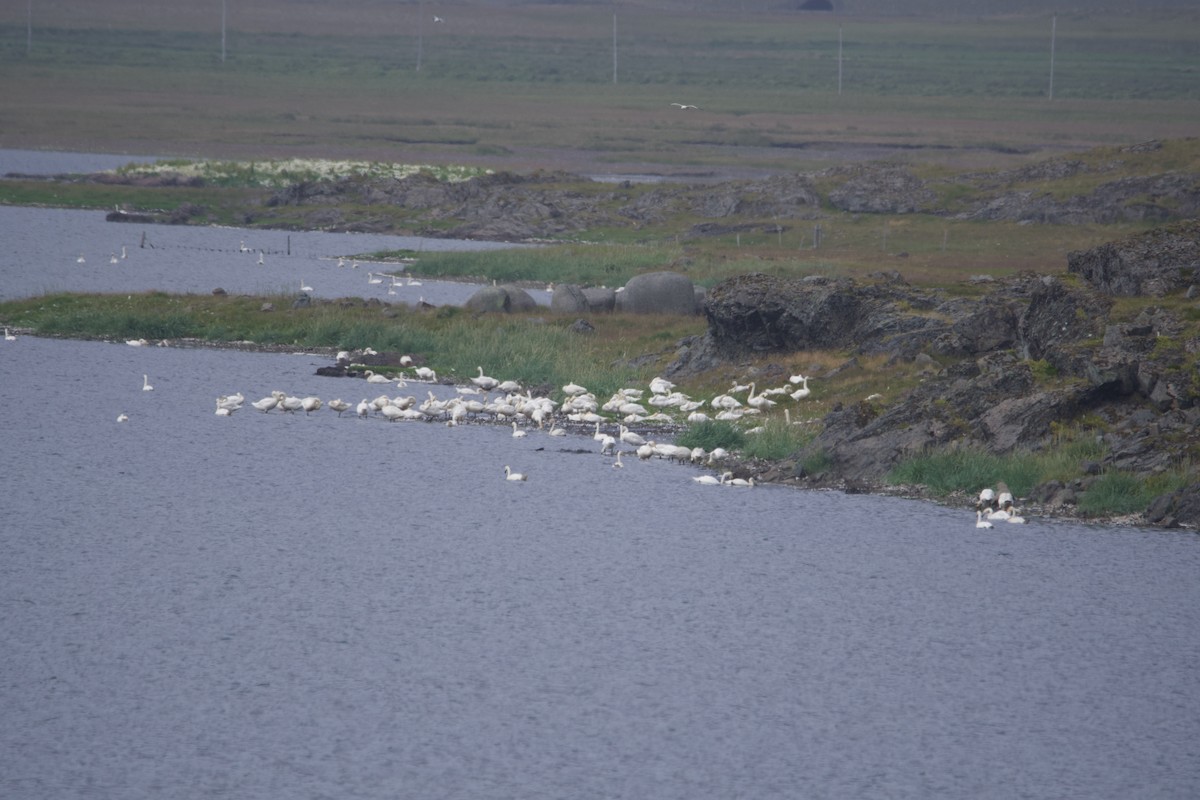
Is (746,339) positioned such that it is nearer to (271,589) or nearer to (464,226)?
(271,589)

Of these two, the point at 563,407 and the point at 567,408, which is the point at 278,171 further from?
the point at 567,408

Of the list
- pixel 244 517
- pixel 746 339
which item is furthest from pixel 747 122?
pixel 244 517

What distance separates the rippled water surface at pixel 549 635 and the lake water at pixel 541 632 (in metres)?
0.06

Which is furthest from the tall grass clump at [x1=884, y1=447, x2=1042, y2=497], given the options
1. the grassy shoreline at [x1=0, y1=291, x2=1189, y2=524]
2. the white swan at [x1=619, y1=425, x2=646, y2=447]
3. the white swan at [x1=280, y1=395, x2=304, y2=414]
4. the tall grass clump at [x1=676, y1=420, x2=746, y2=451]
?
the white swan at [x1=280, y1=395, x2=304, y2=414]

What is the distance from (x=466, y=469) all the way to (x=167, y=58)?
166971 millimetres

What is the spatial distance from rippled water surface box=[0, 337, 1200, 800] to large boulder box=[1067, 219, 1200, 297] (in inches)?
354

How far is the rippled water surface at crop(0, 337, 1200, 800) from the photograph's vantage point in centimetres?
1786

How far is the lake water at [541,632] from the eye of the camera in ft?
58.6

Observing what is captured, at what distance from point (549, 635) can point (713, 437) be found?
1200 centimetres

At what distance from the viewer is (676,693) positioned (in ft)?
66.7

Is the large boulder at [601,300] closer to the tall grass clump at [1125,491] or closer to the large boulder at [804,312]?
the large boulder at [804,312]

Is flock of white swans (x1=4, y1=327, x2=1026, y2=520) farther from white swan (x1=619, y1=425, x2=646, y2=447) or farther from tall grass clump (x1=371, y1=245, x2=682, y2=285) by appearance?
tall grass clump (x1=371, y1=245, x2=682, y2=285)

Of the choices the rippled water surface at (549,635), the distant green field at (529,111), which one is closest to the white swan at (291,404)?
the rippled water surface at (549,635)

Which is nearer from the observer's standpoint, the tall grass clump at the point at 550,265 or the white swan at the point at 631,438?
the white swan at the point at 631,438
